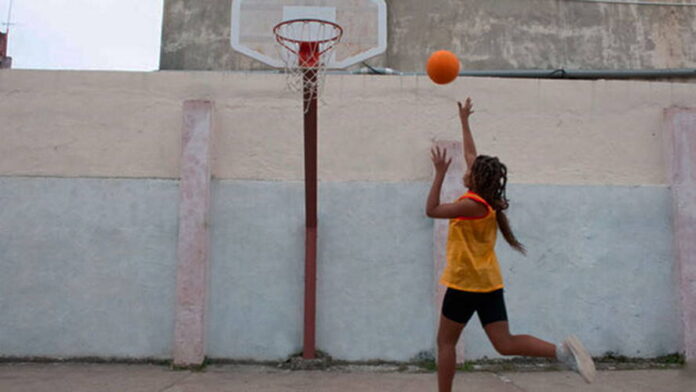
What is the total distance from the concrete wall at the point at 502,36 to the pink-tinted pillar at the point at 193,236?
5.44 metres

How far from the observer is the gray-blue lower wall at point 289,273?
6.00m

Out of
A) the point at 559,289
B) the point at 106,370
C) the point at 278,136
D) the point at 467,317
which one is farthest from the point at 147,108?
the point at 559,289

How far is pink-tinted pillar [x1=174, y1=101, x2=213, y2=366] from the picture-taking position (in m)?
5.81

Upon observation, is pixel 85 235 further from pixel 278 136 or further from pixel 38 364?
pixel 278 136

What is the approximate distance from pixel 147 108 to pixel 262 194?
1545 mm

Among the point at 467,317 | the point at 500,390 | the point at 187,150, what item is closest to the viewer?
the point at 467,317

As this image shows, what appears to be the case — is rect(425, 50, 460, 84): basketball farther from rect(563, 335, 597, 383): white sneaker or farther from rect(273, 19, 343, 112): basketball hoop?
rect(563, 335, 597, 383): white sneaker

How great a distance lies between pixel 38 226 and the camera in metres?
6.12

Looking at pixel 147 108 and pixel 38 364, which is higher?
pixel 147 108

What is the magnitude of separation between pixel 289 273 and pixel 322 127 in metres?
1.59

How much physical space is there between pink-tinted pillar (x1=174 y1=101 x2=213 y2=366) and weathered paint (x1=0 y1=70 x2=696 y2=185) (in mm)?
215

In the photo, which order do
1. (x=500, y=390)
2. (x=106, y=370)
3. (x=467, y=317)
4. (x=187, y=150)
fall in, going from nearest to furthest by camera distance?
1. (x=467, y=317)
2. (x=500, y=390)
3. (x=106, y=370)
4. (x=187, y=150)

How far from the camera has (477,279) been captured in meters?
3.48

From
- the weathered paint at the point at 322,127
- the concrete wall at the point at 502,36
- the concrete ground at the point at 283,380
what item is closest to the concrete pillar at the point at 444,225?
the weathered paint at the point at 322,127
